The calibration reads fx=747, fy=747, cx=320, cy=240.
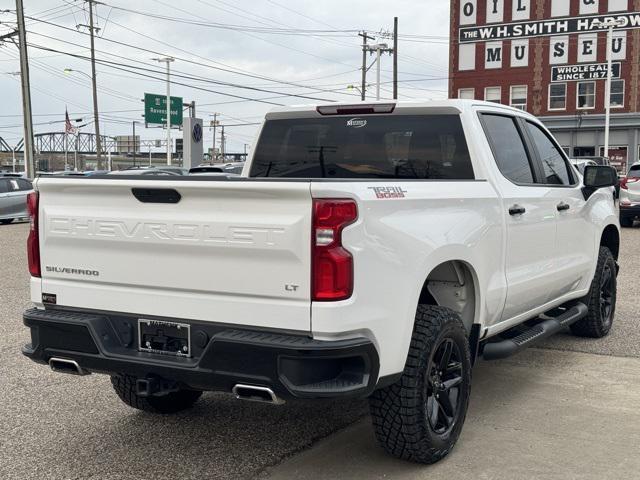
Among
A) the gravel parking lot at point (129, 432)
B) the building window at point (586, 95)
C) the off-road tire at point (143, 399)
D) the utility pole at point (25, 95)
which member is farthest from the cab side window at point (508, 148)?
Answer: the building window at point (586, 95)

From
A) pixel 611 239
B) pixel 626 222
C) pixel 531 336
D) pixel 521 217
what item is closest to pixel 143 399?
pixel 531 336

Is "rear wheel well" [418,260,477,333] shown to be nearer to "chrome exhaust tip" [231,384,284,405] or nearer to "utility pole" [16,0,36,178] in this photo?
"chrome exhaust tip" [231,384,284,405]

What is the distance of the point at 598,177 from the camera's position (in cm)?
604

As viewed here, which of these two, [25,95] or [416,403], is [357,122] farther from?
[25,95]

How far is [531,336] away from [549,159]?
60.7 inches

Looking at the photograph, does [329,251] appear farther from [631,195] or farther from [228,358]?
[631,195]

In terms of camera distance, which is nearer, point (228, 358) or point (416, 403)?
point (228, 358)

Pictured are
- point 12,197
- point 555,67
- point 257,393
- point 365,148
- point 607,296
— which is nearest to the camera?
point 257,393

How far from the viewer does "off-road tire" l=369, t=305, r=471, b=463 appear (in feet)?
12.2

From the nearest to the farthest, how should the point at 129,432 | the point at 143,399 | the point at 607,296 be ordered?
the point at 129,432 < the point at 143,399 < the point at 607,296

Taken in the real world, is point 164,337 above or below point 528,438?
above

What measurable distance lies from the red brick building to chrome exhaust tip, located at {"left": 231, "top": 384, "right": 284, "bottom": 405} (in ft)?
137

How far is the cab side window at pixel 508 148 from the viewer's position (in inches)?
197

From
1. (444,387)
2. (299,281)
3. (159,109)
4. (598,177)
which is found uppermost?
(159,109)
